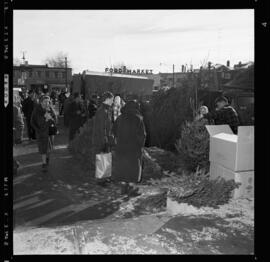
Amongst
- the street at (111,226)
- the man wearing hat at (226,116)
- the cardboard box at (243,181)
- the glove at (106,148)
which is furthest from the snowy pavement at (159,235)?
the glove at (106,148)

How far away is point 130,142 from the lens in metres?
5.62

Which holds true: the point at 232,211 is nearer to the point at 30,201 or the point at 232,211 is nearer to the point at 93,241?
the point at 93,241

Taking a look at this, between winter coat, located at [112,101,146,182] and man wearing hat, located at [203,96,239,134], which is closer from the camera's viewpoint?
winter coat, located at [112,101,146,182]

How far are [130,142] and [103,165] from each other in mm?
689

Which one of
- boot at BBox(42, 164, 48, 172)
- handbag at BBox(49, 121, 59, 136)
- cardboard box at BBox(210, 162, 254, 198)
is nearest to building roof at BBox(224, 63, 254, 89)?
handbag at BBox(49, 121, 59, 136)

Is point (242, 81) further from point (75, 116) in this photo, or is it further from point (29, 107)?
point (29, 107)

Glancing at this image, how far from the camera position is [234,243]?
11.5 ft

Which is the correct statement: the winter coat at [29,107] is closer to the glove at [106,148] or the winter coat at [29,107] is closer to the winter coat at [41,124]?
the winter coat at [41,124]

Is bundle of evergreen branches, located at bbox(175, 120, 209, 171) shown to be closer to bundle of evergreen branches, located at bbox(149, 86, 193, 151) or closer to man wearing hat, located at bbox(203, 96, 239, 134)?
man wearing hat, located at bbox(203, 96, 239, 134)

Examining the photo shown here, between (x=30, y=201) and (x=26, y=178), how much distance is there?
134 cm

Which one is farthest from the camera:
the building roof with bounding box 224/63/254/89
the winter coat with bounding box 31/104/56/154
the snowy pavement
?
the building roof with bounding box 224/63/254/89

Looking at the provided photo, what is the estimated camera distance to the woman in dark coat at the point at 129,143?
5566 mm

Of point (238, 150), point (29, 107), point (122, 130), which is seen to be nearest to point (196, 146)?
point (238, 150)

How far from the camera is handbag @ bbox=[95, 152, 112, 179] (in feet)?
19.0
